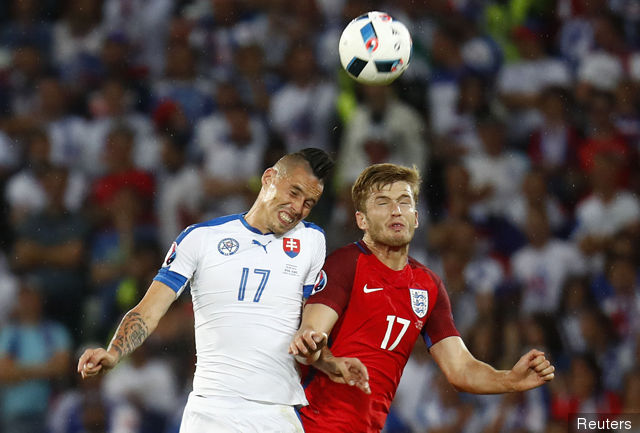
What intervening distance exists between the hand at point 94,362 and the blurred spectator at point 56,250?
4876 millimetres

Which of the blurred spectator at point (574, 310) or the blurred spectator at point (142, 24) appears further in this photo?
the blurred spectator at point (142, 24)

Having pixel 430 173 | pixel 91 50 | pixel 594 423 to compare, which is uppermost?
pixel 91 50

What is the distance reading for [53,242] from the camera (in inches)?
366

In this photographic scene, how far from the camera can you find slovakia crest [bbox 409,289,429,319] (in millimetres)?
5105

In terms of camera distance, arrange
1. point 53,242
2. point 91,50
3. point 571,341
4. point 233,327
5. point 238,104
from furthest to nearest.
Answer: point 91,50
point 238,104
point 53,242
point 571,341
point 233,327

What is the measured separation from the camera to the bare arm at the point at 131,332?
13.9ft

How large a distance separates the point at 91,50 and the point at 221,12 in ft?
5.13

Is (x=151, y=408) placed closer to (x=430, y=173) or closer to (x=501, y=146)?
(x=430, y=173)

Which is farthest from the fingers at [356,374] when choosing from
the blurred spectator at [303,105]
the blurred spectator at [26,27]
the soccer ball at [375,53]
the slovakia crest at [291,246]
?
the blurred spectator at [26,27]

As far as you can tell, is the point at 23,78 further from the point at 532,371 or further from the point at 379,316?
the point at 532,371

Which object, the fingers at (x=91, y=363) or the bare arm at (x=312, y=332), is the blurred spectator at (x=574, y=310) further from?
the fingers at (x=91, y=363)

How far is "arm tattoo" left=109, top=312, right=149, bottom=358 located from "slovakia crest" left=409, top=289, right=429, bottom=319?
142cm

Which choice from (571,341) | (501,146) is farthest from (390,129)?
(571,341)

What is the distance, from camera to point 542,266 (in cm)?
891
